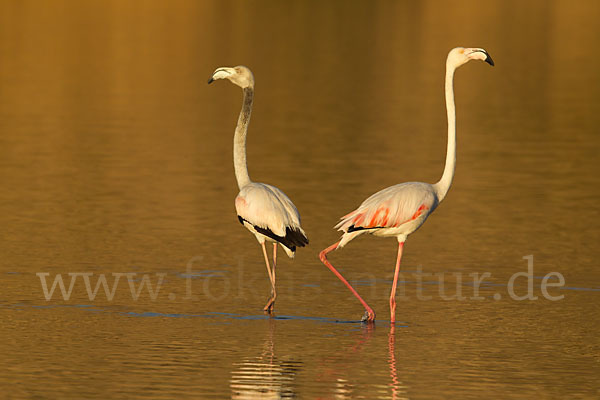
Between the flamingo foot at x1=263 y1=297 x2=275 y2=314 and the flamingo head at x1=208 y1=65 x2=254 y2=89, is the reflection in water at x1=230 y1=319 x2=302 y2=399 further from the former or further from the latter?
the flamingo head at x1=208 y1=65 x2=254 y2=89

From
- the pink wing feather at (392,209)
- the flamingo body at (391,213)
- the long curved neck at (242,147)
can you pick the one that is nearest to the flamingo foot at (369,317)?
the flamingo body at (391,213)

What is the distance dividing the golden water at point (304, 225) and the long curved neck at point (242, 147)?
1.12 metres

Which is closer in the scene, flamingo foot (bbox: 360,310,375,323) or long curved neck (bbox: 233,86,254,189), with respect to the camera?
flamingo foot (bbox: 360,310,375,323)

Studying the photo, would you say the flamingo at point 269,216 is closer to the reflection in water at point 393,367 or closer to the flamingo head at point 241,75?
the flamingo head at point 241,75

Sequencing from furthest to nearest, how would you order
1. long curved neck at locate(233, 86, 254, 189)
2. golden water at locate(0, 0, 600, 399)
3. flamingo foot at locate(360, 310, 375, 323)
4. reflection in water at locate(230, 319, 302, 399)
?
long curved neck at locate(233, 86, 254, 189) → flamingo foot at locate(360, 310, 375, 323) → golden water at locate(0, 0, 600, 399) → reflection in water at locate(230, 319, 302, 399)

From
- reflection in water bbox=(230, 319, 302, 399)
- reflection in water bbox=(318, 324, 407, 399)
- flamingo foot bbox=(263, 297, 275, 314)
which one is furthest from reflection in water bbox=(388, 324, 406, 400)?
flamingo foot bbox=(263, 297, 275, 314)

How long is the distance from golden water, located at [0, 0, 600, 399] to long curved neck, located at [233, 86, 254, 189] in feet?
3.68

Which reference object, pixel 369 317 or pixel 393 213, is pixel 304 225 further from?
pixel 369 317

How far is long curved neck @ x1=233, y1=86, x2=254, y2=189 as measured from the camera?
1258 cm

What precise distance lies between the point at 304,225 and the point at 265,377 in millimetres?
6539

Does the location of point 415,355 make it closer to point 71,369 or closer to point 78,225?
point 71,369

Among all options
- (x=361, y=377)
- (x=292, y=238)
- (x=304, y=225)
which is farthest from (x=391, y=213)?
(x=304, y=225)

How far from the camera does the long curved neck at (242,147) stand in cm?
1258

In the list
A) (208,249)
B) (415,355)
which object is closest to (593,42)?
(208,249)
